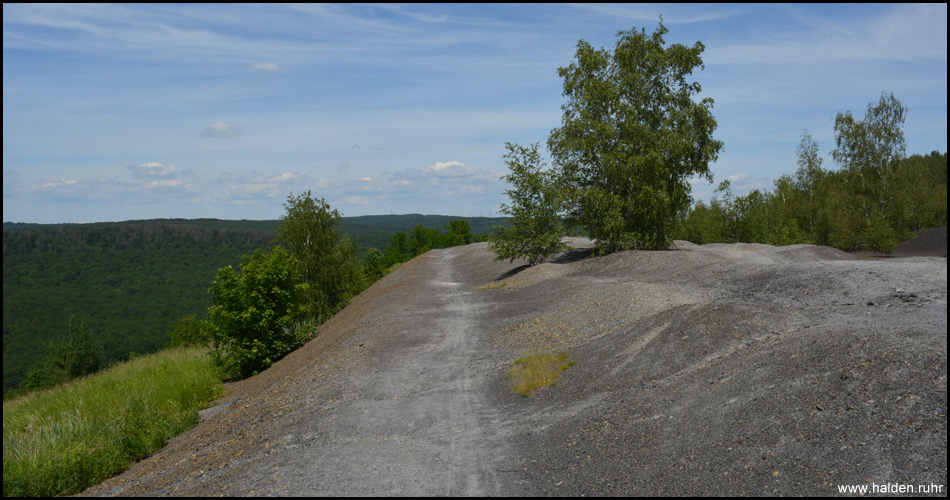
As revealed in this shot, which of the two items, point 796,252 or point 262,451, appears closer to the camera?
point 262,451

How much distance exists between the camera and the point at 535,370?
10.7 metres

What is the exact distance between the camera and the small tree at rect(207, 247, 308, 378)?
56.5 ft

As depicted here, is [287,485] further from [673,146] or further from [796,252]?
[796,252]

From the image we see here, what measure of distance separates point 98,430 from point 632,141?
23314 millimetres

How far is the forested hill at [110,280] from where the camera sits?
99.6 meters

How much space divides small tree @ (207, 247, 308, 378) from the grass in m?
9.23

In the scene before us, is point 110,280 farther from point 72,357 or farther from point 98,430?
point 98,430

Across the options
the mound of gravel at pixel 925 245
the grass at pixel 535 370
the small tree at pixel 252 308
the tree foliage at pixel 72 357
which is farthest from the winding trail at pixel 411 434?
the tree foliage at pixel 72 357

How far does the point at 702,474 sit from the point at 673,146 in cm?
2190

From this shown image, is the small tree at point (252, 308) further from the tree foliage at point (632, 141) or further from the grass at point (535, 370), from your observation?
the tree foliage at point (632, 141)

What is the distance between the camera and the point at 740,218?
4538 cm

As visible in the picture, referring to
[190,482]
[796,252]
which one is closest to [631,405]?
[190,482]

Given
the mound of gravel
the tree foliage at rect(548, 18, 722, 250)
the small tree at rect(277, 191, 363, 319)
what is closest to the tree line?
the tree foliage at rect(548, 18, 722, 250)

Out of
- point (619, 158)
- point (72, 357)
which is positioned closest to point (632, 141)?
point (619, 158)
